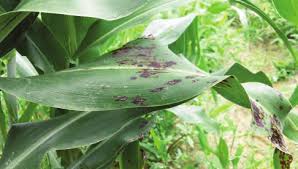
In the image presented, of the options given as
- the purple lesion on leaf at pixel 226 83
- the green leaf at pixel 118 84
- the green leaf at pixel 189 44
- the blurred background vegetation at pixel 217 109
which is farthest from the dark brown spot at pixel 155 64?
the green leaf at pixel 189 44

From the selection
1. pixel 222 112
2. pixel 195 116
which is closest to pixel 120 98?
pixel 195 116

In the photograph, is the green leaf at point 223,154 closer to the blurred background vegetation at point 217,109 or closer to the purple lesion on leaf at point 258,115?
the blurred background vegetation at point 217,109

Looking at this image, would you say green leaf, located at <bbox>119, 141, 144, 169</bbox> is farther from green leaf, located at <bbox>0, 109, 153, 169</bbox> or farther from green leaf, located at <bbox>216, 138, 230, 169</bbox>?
green leaf, located at <bbox>216, 138, 230, 169</bbox>

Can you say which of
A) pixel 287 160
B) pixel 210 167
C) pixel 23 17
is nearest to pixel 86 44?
pixel 23 17

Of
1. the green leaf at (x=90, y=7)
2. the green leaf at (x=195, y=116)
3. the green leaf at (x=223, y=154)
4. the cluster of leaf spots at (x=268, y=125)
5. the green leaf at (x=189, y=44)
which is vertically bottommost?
the green leaf at (x=223, y=154)

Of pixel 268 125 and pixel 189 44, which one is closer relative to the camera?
pixel 268 125

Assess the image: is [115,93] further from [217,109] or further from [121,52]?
[217,109]
